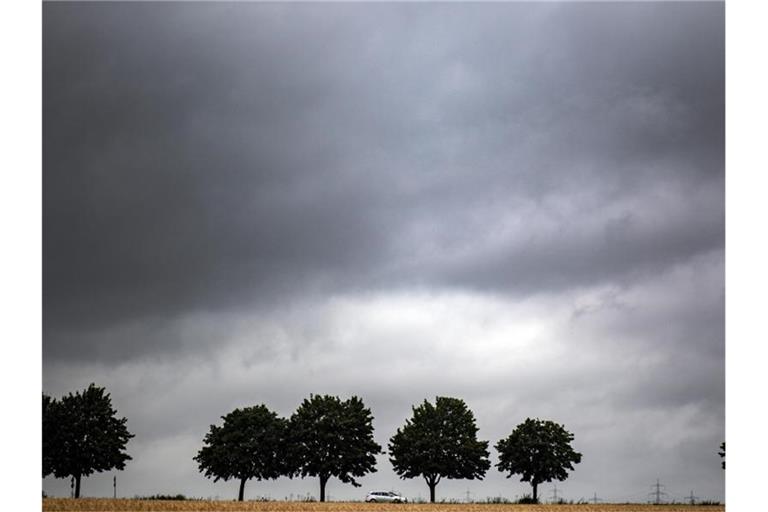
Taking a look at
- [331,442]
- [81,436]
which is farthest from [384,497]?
[81,436]

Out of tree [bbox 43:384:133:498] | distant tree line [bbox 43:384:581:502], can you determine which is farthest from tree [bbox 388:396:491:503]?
tree [bbox 43:384:133:498]

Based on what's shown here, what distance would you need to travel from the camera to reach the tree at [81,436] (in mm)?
71938

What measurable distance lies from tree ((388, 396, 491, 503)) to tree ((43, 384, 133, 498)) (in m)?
22.3

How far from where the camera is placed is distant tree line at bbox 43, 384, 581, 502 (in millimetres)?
73562

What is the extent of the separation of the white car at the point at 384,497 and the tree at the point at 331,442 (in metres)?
2.08

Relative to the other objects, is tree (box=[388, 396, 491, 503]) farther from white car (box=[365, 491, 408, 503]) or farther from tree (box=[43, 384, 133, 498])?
tree (box=[43, 384, 133, 498])

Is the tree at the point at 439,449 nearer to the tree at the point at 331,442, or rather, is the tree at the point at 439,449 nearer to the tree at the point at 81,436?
the tree at the point at 331,442

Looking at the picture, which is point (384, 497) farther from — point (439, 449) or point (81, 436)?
point (81, 436)

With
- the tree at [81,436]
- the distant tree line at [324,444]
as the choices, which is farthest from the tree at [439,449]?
the tree at [81,436]
